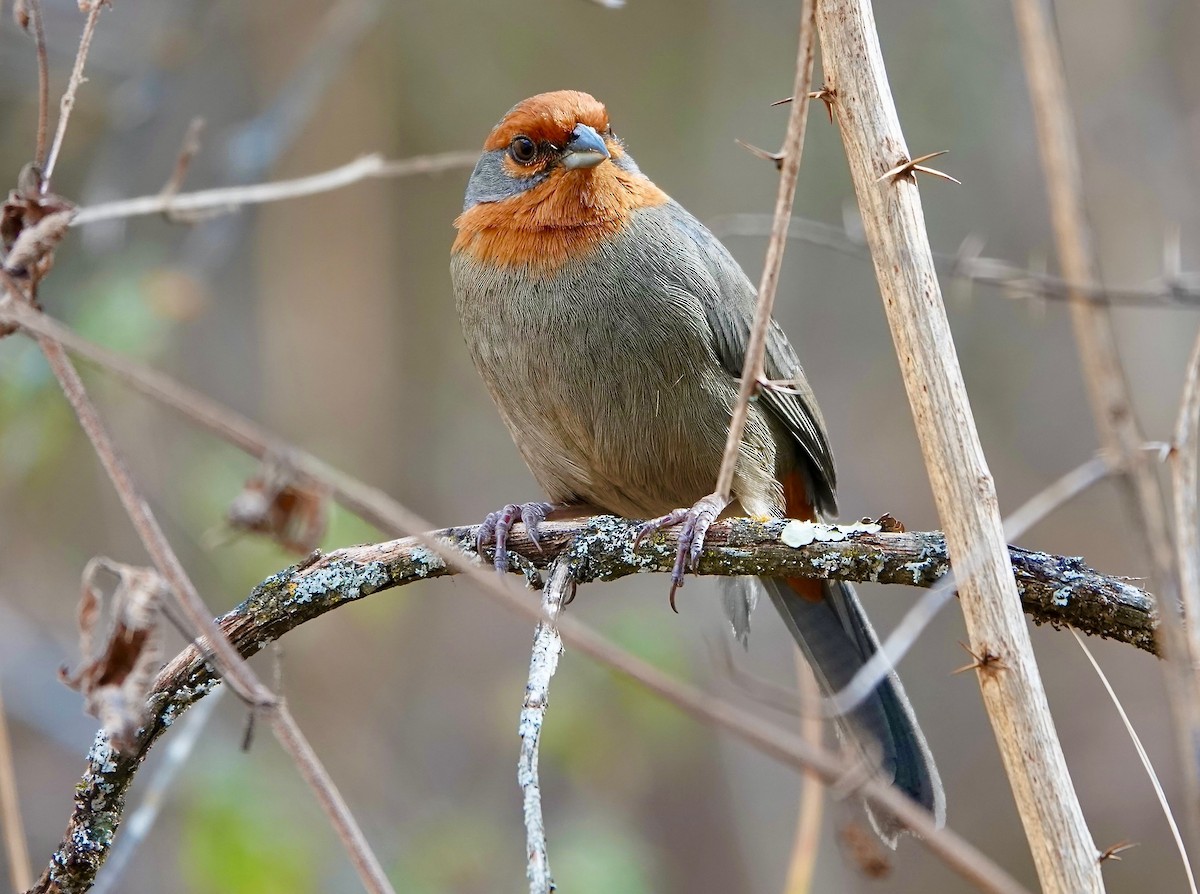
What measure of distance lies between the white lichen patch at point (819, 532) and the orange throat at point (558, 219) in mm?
1457

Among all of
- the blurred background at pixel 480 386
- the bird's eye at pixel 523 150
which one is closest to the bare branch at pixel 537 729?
the bird's eye at pixel 523 150

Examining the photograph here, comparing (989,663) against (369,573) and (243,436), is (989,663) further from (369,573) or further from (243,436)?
(369,573)

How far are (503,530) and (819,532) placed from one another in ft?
3.08

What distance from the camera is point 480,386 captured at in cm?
793

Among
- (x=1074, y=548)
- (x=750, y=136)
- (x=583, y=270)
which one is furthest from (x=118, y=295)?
(x=1074, y=548)

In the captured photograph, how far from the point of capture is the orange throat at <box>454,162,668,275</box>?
11.8 ft

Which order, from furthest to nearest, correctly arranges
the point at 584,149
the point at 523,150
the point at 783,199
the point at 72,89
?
the point at 523,150 < the point at 584,149 < the point at 72,89 < the point at 783,199

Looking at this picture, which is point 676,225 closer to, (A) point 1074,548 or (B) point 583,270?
(B) point 583,270

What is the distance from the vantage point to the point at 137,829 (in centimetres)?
272

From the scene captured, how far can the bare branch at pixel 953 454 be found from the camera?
1.79 m

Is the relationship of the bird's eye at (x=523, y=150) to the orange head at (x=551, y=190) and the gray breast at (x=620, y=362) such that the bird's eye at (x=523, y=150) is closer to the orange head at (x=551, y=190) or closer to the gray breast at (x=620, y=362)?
the orange head at (x=551, y=190)

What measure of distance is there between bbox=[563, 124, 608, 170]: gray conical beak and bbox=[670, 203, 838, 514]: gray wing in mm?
331

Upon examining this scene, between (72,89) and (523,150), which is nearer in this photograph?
(72,89)

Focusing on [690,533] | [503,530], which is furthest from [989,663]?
[503,530]
